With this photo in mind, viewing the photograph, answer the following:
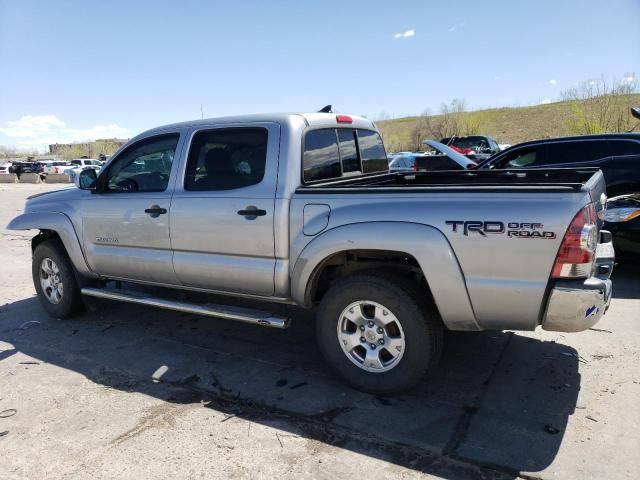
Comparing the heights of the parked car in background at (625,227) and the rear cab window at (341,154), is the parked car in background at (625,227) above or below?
below

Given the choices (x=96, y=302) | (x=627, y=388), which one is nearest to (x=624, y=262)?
(x=627, y=388)

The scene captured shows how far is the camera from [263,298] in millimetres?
3926

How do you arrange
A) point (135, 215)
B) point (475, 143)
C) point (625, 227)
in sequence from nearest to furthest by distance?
point (135, 215), point (625, 227), point (475, 143)

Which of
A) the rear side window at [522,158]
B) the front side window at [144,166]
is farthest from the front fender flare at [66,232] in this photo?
the rear side window at [522,158]

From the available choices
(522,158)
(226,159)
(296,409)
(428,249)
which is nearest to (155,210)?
(226,159)

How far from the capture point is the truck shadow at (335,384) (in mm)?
2889

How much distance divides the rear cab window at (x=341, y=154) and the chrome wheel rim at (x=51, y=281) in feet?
10.3

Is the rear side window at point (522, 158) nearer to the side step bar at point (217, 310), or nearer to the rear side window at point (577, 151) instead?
the rear side window at point (577, 151)

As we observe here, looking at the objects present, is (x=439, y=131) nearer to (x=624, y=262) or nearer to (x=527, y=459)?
(x=624, y=262)

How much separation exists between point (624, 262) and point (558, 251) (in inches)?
163

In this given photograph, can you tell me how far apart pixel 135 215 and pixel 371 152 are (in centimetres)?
232

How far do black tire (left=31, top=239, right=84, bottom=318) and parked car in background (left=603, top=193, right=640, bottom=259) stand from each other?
6.14m

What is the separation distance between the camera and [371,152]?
195 inches

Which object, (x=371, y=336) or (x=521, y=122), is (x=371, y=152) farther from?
(x=521, y=122)
